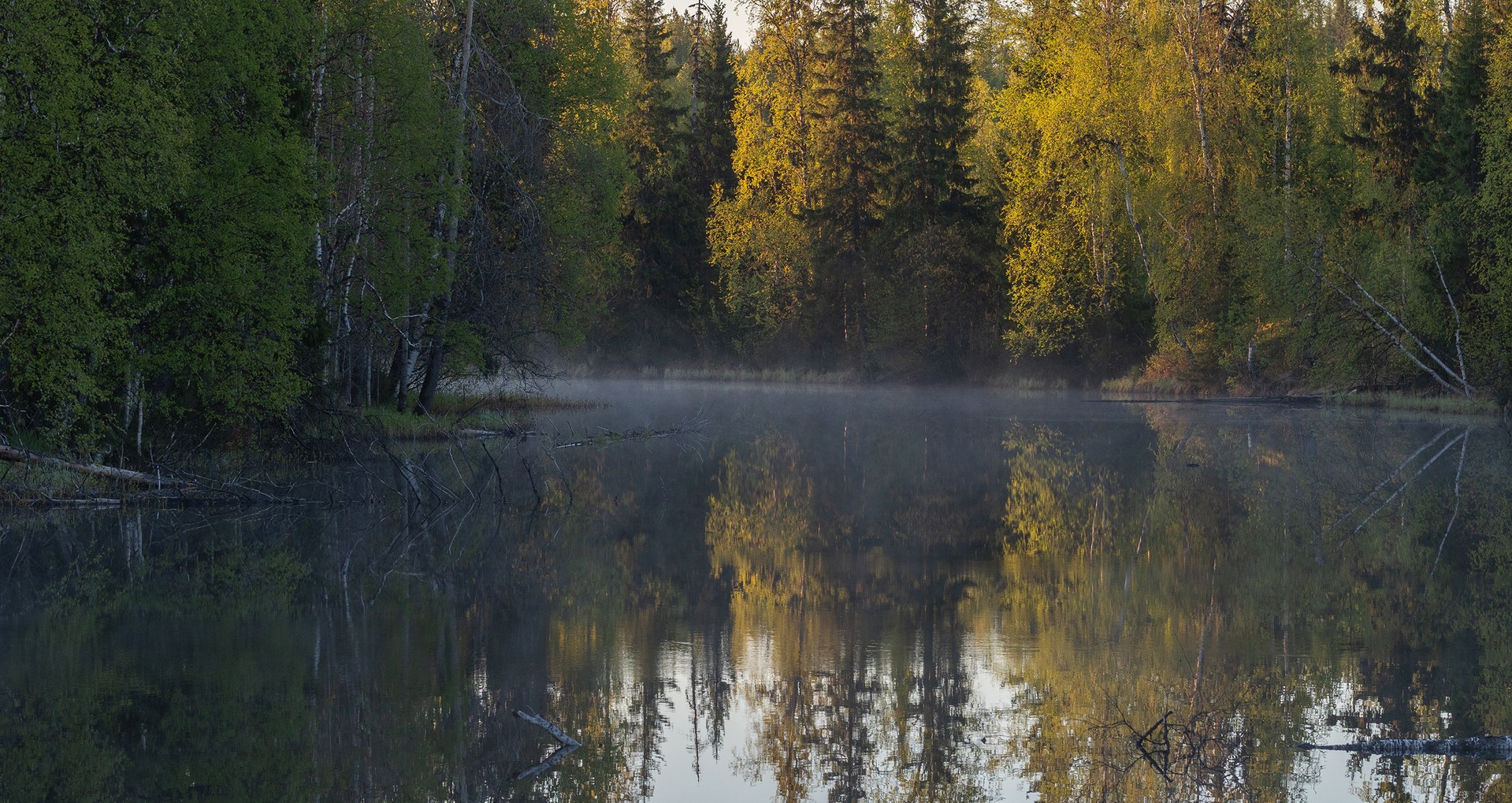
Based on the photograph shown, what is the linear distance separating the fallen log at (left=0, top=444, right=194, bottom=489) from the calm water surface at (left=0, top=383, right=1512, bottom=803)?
56 cm

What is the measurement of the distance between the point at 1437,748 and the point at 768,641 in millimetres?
4135

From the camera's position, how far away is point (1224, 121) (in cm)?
3956

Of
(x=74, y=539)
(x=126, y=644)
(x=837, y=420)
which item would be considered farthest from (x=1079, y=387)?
(x=126, y=644)

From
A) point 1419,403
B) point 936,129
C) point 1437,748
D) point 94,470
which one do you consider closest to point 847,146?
point 936,129

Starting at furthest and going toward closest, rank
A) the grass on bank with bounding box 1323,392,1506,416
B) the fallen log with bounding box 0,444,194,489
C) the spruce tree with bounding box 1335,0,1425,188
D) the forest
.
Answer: the spruce tree with bounding box 1335,0,1425,188 → the grass on bank with bounding box 1323,392,1506,416 → the forest → the fallen log with bounding box 0,444,194,489

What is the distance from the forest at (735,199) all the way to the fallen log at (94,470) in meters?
0.33

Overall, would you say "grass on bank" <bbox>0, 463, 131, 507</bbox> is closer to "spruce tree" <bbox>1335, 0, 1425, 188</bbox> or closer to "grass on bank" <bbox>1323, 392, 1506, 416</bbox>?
"grass on bank" <bbox>1323, 392, 1506, 416</bbox>

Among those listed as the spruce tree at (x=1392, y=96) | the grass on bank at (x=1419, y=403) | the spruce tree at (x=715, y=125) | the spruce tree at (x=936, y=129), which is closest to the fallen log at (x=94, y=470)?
the grass on bank at (x=1419, y=403)

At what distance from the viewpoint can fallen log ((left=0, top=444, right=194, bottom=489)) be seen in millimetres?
15672

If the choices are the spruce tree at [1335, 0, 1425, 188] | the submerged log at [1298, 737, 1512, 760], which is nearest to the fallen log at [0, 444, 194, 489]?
the submerged log at [1298, 737, 1512, 760]

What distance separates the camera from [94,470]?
1609 cm

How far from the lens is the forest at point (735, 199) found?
55.1 feet

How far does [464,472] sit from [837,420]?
13926 mm

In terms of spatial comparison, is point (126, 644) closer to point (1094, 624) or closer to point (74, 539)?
point (74, 539)
